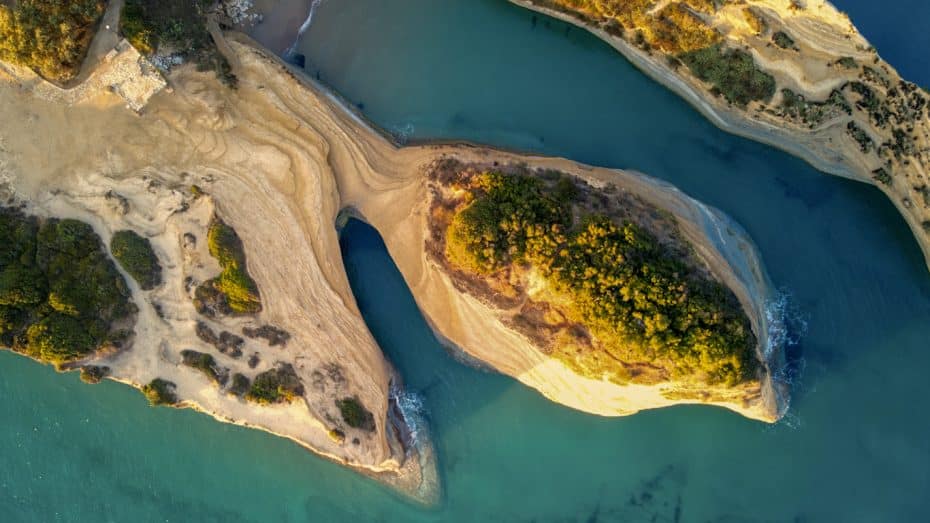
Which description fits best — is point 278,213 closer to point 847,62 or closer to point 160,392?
point 160,392

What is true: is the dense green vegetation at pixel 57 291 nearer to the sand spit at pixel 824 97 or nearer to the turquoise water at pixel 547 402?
the turquoise water at pixel 547 402

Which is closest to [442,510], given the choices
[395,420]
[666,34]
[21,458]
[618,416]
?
[395,420]

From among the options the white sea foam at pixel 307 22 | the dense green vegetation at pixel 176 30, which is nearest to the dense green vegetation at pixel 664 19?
the white sea foam at pixel 307 22

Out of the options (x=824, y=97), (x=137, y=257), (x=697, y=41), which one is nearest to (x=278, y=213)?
(x=137, y=257)

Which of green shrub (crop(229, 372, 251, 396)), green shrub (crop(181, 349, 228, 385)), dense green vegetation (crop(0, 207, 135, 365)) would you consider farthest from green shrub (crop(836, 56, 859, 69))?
dense green vegetation (crop(0, 207, 135, 365))

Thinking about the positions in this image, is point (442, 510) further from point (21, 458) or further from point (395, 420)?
point (21, 458)

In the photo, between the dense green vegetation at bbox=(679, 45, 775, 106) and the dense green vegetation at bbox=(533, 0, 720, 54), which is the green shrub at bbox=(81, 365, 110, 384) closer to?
the dense green vegetation at bbox=(533, 0, 720, 54)
